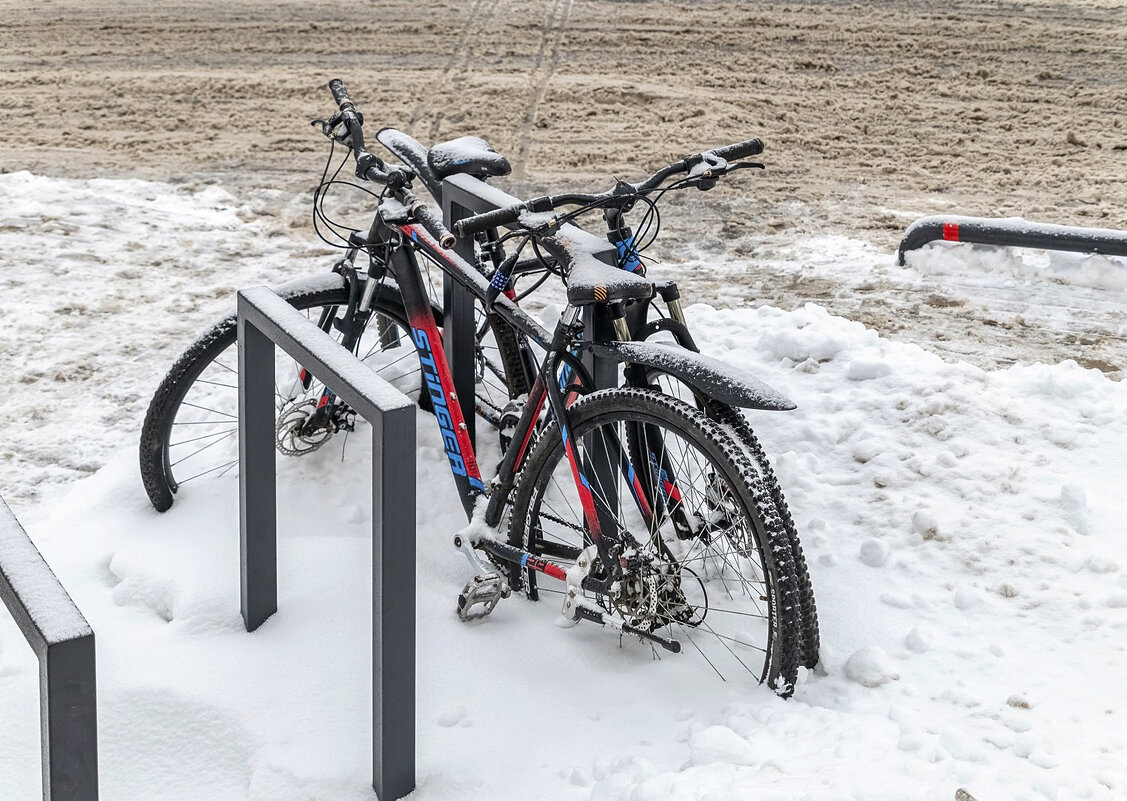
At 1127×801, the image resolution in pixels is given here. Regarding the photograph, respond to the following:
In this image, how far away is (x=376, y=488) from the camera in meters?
2.32

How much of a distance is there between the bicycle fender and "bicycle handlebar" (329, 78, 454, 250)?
0.58m

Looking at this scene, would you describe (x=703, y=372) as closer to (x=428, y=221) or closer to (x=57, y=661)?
(x=428, y=221)

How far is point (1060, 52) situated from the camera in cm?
956

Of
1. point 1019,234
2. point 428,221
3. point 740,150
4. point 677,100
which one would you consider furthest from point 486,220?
point 677,100

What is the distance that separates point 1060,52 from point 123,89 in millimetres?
7056

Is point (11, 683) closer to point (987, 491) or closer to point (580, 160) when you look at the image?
point (987, 491)

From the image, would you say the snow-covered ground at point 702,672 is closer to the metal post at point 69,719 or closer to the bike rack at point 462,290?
the bike rack at point 462,290

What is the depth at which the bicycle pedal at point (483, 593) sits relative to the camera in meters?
3.05

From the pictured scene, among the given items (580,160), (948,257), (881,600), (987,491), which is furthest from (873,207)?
(881,600)

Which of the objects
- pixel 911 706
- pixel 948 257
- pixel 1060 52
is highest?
pixel 1060 52

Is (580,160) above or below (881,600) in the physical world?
above

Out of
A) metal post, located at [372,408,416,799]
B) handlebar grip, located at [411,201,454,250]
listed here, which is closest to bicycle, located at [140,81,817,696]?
handlebar grip, located at [411,201,454,250]

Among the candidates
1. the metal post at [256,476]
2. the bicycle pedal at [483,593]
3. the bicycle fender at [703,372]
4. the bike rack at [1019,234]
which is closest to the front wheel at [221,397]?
the metal post at [256,476]

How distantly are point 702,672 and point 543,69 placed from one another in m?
7.17
